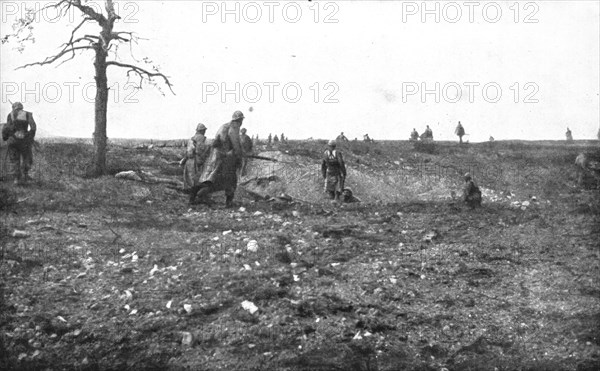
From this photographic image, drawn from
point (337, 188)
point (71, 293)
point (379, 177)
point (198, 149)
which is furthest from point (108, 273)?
point (379, 177)

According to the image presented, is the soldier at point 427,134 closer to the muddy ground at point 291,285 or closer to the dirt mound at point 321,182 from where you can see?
the dirt mound at point 321,182

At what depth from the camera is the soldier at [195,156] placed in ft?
41.5

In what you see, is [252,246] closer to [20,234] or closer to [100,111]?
[20,234]

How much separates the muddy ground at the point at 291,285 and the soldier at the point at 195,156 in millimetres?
597

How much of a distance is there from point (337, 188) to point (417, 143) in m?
12.1

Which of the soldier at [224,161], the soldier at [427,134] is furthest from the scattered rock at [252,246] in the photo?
the soldier at [427,134]

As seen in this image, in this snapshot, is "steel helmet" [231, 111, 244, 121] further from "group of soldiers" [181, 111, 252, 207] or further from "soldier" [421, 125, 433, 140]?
"soldier" [421, 125, 433, 140]

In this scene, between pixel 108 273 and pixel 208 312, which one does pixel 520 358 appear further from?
pixel 108 273

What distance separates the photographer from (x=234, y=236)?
32.6 feet

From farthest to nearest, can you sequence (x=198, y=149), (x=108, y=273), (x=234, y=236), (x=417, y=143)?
(x=417, y=143)
(x=198, y=149)
(x=234, y=236)
(x=108, y=273)

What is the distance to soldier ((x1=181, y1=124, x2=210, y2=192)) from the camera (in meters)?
12.6

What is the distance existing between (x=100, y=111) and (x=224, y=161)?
4.78 metres

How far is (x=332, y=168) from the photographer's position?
48.0 feet

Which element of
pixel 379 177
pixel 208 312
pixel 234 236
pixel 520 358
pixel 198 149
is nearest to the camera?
pixel 520 358
